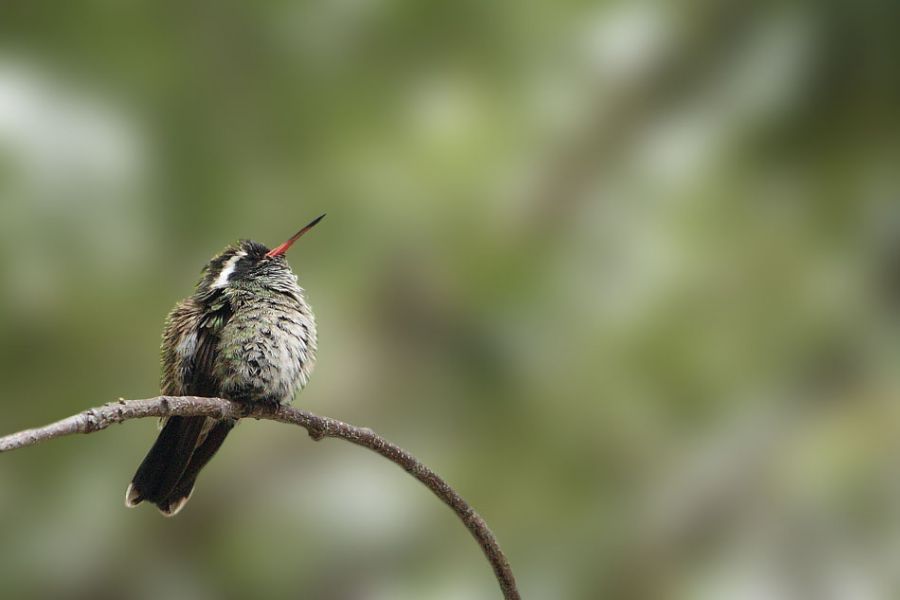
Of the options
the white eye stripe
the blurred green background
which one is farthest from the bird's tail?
the blurred green background

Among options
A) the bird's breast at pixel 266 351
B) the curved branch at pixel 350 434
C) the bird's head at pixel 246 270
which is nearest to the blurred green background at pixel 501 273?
the bird's head at pixel 246 270

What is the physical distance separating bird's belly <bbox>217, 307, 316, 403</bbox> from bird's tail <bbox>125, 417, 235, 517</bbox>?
0.09m

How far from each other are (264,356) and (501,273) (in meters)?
1.41

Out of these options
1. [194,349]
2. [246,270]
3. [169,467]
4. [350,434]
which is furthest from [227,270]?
[350,434]

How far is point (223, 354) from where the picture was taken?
66.9 inches

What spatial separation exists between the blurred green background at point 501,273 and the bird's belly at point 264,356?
1.08 meters

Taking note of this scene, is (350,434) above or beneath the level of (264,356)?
beneath

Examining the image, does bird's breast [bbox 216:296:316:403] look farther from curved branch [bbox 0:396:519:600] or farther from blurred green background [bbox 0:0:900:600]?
blurred green background [bbox 0:0:900:600]

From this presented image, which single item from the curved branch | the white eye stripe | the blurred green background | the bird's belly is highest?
the blurred green background

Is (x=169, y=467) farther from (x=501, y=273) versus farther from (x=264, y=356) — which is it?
(x=501, y=273)

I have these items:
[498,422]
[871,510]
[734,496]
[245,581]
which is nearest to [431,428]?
[498,422]

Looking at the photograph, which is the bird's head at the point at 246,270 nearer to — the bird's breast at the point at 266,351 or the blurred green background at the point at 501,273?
the bird's breast at the point at 266,351

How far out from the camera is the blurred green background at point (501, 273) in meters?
2.76

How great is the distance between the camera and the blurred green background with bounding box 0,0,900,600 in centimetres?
276
